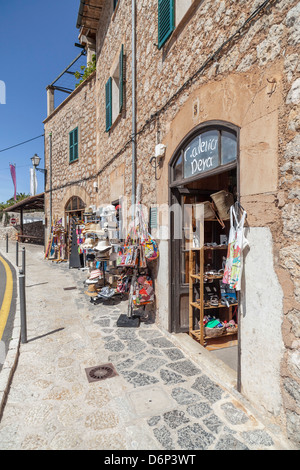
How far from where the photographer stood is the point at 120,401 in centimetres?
278

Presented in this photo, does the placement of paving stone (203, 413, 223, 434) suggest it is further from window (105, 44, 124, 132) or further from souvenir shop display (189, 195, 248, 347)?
window (105, 44, 124, 132)

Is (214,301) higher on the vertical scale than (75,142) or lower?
lower

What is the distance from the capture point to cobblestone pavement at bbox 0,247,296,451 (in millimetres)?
2270

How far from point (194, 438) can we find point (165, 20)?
548 centimetres

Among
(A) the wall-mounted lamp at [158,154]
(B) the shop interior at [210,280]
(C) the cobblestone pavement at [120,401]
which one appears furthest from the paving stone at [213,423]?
(A) the wall-mounted lamp at [158,154]

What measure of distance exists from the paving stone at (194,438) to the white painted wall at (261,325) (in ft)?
1.93

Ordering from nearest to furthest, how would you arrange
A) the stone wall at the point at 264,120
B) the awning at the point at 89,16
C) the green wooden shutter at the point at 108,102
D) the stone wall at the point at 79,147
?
the stone wall at the point at 264,120 < the green wooden shutter at the point at 108,102 < the awning at the point at 89,16 < the stone wall at the point at 79,147

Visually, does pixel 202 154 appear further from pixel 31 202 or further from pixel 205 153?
pixel 31 202

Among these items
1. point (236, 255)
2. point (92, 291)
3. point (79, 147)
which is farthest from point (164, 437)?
point (79, 147)

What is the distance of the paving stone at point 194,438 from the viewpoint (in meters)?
2.21

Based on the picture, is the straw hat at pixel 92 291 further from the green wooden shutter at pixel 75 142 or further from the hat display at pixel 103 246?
the green wooden shutter at pixel 75 142
